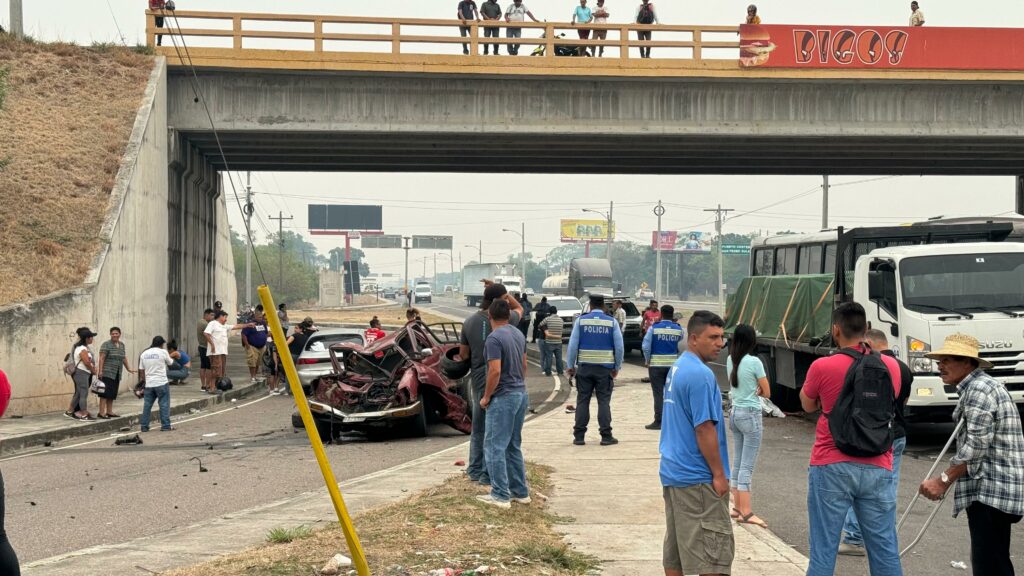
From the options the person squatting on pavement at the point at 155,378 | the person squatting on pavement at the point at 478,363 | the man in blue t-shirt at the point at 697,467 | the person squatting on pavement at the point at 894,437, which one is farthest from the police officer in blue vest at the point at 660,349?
the man in blue t-shirt at the point at 697,467

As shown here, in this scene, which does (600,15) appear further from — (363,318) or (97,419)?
(363,318)

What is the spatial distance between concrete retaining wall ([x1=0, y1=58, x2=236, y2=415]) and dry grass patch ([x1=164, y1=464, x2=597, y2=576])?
38.7 feet

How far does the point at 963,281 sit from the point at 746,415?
6.88 meters

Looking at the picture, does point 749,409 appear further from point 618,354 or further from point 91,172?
point 91,172

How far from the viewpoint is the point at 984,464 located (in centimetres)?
619

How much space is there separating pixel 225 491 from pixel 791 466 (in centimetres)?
644

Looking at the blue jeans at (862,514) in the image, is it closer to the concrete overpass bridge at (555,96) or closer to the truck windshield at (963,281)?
the truck windshield at (963,281)

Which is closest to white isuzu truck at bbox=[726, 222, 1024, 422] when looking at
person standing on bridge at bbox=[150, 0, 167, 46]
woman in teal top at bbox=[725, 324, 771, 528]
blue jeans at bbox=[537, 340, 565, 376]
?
woman in teal top at bbox=[725, 324, 771, 528]

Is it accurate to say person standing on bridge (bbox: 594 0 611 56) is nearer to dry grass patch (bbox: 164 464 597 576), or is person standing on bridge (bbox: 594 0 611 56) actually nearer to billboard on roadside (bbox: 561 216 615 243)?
dry grass patch (bbox: 164 464 597 576)

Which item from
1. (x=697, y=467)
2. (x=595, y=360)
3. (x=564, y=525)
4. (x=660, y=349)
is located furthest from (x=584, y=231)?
(x=697, y=467)

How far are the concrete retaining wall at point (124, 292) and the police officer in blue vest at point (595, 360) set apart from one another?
9976mm

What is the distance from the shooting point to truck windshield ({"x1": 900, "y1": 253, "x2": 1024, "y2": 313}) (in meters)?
14.8

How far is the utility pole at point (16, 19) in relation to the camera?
3319 centimetres

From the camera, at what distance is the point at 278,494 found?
11.4 m
